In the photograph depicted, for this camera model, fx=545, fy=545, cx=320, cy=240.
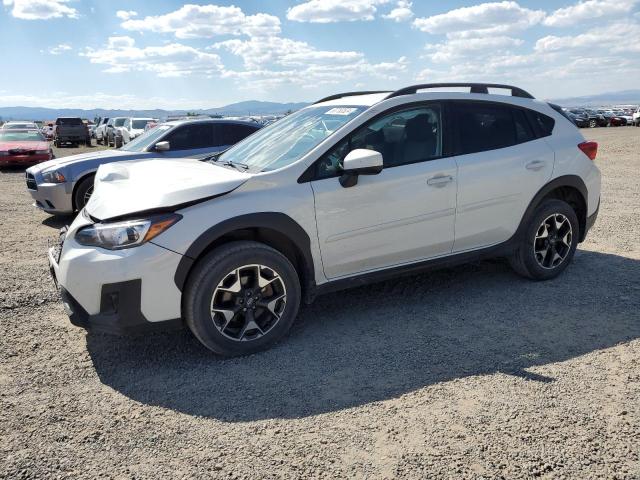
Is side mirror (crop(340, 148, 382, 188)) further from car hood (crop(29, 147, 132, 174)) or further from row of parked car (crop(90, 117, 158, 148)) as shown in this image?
row of parked car (crop(90, 117, 158, 148))

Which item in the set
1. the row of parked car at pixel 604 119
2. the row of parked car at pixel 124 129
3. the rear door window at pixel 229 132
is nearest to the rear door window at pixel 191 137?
the rear door window at pixel 229 132

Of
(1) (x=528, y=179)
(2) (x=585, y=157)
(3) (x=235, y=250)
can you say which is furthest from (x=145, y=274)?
(2) (x=585, y=157)

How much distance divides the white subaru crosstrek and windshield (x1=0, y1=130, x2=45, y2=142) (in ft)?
48.7

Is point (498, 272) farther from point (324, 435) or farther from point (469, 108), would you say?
point (324, 435)

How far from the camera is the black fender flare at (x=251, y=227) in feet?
11.2

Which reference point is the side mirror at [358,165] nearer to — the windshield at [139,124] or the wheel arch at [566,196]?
the wheel arch at [566,196]

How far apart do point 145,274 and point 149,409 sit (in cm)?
79

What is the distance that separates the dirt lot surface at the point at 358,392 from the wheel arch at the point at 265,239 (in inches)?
22.0

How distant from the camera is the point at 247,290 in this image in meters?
3.64

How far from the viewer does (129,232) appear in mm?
3328

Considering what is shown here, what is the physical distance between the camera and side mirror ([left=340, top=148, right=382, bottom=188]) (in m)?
3.66

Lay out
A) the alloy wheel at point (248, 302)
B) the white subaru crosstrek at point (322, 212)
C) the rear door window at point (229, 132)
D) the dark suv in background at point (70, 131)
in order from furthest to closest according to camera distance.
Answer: the dark suv in background at point (70, 131)
the rear door window at point (229, 132)
the alloy wheel at point (248, 302)
the white subaru crosstrek at point (322, 212)

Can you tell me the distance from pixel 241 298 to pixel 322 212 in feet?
2.65

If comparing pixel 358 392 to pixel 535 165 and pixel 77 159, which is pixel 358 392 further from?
pixel 77 159
